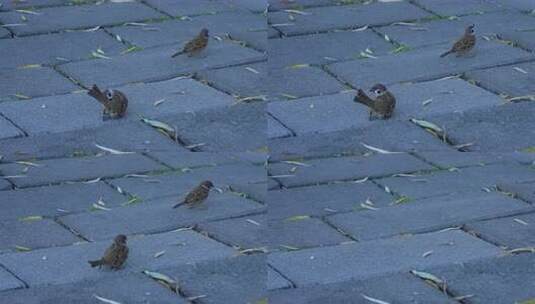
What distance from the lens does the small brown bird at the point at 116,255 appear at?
4.61 meters

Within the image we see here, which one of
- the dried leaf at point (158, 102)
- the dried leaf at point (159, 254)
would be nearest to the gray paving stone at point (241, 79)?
the dried leaf at point (158, 102)

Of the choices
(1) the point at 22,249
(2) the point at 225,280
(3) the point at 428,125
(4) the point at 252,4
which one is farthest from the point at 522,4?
(1) the point at 22,249

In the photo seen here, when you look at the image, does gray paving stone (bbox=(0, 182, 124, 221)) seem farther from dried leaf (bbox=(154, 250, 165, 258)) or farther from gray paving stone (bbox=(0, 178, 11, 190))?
dried leaf (bbox=(154, 250, 165, 258))

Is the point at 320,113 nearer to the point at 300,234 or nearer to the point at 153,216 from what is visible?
the point at 300,234

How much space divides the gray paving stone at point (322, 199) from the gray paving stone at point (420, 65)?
0.71 meters

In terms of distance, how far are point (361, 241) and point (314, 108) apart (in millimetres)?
793

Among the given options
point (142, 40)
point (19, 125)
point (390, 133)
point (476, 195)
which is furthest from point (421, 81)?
point (19, 125)

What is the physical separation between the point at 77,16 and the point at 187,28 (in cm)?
53

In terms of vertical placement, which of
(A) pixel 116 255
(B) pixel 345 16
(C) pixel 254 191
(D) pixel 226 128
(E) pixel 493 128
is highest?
(B) pixel 345 16

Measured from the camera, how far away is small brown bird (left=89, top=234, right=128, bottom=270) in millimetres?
4613

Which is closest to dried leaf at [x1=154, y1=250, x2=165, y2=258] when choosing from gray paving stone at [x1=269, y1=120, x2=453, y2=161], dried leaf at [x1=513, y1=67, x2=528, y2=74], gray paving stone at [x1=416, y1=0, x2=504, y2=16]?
gray paving stone at [x1=269, y1=120, x2=453, y2=161]

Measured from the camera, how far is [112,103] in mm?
5332

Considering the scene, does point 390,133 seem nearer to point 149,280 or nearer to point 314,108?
point 314,108

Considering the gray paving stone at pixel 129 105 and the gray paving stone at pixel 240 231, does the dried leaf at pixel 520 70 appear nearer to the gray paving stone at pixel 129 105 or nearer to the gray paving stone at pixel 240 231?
the gray paving stone at pixel 129 105
